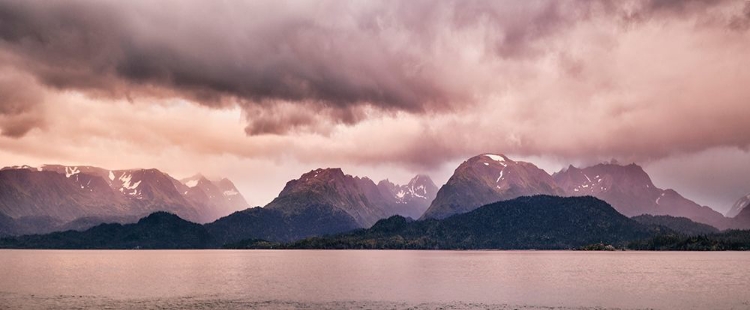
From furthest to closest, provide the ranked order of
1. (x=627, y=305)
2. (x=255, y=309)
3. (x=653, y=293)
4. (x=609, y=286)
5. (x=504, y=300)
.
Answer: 1. (x=609, y=286)
2. (x=653, y=293)
3. (x=504, y=300)
4. (x=627, y=305)
5. (x=255, y=309)

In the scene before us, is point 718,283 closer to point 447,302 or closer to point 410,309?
point 447,302

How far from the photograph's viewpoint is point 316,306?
11962cm

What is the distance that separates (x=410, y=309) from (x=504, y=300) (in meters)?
28.0

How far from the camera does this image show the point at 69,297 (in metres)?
134

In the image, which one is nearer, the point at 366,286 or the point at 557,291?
the point at 557,291

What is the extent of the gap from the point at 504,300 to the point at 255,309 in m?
56.6

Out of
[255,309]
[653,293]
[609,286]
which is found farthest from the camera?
[609,286]

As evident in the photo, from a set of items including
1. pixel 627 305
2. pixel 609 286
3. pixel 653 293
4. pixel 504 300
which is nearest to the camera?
pixel 627 305

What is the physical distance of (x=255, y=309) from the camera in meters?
113

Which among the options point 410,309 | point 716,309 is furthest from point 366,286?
point 716,309

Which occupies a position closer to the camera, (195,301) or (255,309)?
(255,309)

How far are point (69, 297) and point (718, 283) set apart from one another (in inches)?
7156

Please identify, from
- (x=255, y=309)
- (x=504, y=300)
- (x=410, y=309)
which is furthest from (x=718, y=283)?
(x=255, y=309)

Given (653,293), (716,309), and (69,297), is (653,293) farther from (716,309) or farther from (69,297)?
(69,297)
